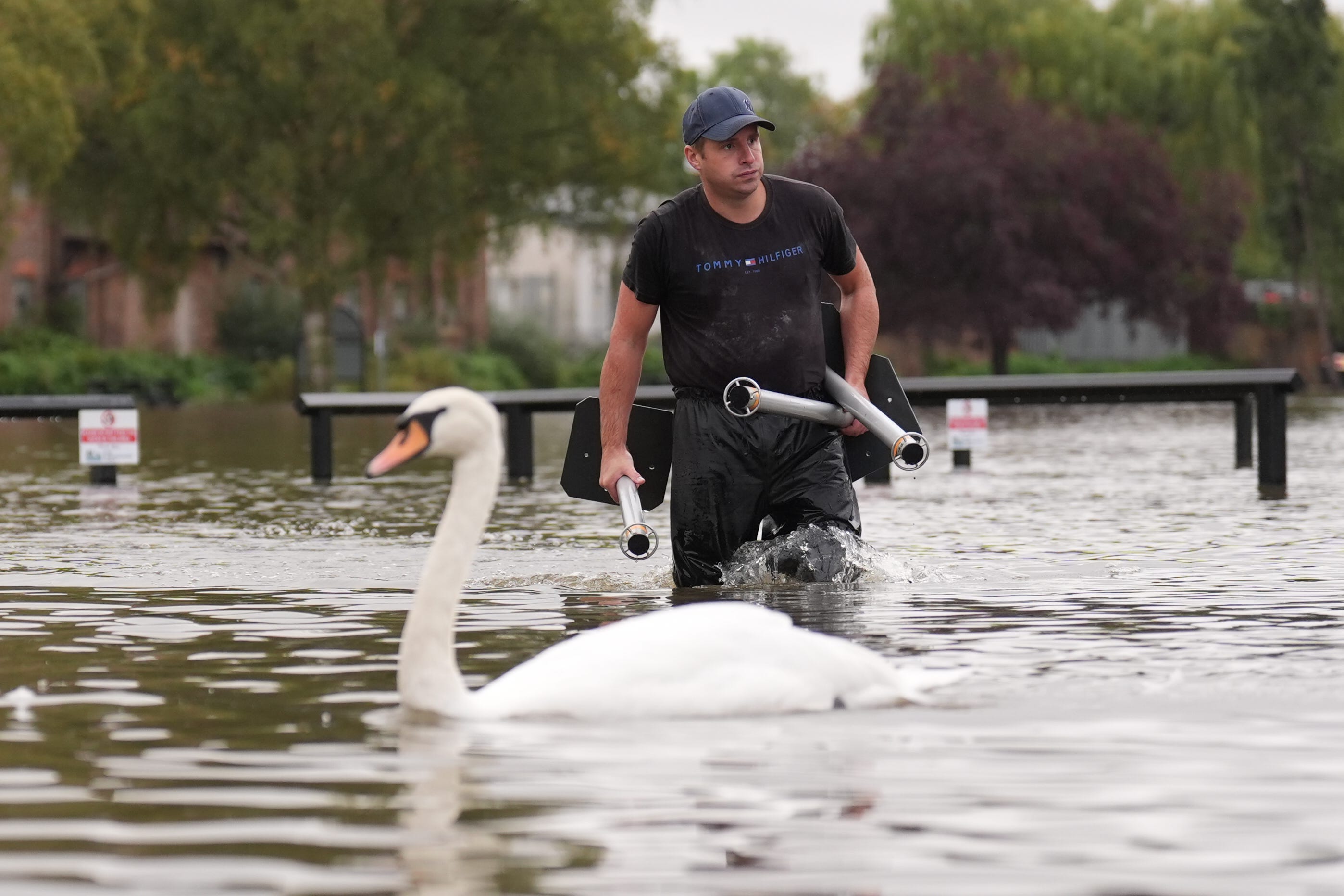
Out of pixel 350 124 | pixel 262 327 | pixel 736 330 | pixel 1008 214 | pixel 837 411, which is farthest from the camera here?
pixel 262 327

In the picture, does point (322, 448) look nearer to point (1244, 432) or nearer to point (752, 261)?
point (1244, 432)

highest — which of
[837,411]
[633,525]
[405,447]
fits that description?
[837,411]

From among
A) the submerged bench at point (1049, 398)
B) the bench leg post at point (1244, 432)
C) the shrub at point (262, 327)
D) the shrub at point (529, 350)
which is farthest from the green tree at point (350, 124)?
the bench leg post at point (1244, 432)

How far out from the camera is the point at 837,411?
34.4 feet

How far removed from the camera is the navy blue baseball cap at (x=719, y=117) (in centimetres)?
995

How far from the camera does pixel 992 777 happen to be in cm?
609

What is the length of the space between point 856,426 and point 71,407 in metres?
12.6

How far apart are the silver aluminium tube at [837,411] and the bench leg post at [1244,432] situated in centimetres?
1384

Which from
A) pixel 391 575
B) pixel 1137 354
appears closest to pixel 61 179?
pixel 1137 354

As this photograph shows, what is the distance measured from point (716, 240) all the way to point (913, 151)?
174 ft

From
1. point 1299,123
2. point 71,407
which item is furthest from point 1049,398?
point 1299,123

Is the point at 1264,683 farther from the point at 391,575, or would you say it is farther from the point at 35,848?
the point at 391,575

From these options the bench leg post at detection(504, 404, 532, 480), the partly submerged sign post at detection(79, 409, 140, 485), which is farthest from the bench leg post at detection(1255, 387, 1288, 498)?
the partly submerged sign post at detection(79, 409, 140, 485)

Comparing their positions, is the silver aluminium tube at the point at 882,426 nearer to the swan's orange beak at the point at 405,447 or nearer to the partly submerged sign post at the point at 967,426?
the swan's orange beak at the point at 405,447
